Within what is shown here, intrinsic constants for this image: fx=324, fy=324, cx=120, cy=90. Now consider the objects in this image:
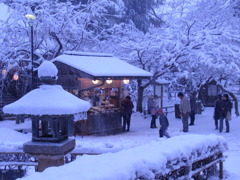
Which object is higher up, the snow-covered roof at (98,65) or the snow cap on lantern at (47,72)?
the snow-covered roof at (98,65)

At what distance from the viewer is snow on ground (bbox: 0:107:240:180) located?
8.62m

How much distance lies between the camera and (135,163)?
4449mm

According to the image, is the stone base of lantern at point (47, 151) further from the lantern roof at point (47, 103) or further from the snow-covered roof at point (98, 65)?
the snow-covered roof at point (98, 65)

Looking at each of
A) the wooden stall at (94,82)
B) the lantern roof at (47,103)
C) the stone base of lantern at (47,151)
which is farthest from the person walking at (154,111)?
the stone base of lantern at (47,151)

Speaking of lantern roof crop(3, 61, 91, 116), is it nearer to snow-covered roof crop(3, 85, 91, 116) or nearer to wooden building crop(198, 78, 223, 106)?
snow-covered roof crop(3, 85, 91, 116)

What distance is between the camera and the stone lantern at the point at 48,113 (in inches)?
260

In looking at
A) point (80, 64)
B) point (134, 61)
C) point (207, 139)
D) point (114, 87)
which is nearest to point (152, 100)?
point (114, 87)

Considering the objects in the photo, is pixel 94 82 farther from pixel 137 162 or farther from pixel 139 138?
pixel 137 162

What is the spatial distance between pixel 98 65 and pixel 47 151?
28.8ft

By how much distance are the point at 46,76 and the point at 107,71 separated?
7603 mm

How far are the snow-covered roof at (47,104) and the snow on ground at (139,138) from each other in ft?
4.40

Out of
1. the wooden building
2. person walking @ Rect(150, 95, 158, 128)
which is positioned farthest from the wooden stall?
the wooden building

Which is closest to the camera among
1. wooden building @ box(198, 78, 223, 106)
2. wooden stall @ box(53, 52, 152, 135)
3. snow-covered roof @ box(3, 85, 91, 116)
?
snow-covered roof @ box(3, 85, 91, 116)

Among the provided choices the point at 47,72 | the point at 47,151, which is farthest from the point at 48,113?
the point at 47,72
